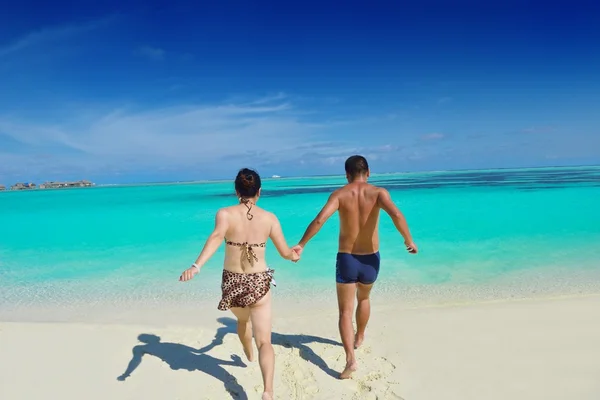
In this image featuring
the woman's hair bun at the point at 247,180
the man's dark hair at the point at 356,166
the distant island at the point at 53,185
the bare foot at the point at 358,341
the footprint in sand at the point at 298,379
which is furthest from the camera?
the distant island at the point at 53,185

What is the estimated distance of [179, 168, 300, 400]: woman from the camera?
310 cm

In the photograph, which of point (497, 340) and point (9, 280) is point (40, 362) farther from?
point (9, 280)

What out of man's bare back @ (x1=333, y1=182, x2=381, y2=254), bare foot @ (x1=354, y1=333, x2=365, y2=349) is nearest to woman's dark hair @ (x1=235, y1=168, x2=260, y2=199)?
man's bare back @ (x1=333, y1=182, x2=381, y2=254)

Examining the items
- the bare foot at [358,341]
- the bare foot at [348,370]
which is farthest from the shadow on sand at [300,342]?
the bare foot at [358,341]

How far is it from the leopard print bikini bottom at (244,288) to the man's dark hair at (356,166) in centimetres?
131

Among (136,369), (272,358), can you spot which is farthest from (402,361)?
(136,369)

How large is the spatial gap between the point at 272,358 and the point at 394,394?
112cm

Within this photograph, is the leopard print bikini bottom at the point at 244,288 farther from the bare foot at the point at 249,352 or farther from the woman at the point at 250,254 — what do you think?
the bare foot at the point at 249,352

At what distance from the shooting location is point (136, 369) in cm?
383

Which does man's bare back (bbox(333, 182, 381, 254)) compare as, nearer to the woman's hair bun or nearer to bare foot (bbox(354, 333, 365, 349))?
the woman's hair bun

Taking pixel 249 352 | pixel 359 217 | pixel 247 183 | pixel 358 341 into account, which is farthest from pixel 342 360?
pixel 247 183

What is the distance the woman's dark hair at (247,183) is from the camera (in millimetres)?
3098

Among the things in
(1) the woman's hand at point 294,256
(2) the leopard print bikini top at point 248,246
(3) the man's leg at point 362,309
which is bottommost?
(3) the man's leg at point 362,309

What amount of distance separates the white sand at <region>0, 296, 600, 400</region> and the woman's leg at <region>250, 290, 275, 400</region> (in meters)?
0.46
